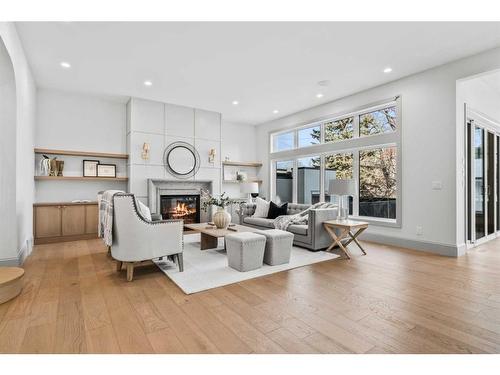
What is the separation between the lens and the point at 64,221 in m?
4.97

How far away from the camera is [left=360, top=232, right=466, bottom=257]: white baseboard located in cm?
401

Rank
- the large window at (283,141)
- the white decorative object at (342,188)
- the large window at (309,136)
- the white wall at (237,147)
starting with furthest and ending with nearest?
the white wall at (237,147) < the large window at (283,141) < the large window at (309,136) < the white decorative object at (342,188)

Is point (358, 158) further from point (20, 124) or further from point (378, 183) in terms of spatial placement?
point (20, 124)

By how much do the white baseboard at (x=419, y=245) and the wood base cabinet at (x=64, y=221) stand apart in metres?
5.43

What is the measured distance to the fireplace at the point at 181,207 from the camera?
617cm

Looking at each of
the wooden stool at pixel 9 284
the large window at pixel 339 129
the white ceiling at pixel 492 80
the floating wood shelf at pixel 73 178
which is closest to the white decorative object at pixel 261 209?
the large window at pixel 339 129

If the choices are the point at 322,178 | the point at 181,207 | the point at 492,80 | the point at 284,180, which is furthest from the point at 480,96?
the point at 181,207

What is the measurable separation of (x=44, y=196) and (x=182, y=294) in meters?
4.45

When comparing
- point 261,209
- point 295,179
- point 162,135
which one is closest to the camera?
point 261,209

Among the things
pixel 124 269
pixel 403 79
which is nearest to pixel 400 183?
pixel 403 79

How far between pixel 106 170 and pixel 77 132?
96cm

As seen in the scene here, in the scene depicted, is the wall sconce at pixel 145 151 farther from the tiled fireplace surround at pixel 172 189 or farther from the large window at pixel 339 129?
the large window at pixel 339 129

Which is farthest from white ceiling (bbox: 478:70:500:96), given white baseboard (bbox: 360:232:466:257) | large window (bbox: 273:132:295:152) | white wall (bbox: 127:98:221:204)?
white wall (bbox: 127:98:221:204)

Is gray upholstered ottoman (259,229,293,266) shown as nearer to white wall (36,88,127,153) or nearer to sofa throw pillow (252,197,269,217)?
sofa throw pillow (252,197,269,217)
